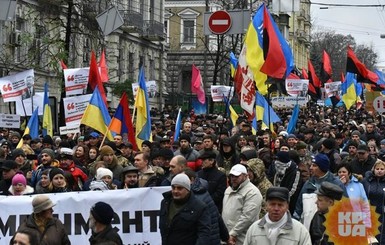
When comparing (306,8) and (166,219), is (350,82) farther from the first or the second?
(306,8)

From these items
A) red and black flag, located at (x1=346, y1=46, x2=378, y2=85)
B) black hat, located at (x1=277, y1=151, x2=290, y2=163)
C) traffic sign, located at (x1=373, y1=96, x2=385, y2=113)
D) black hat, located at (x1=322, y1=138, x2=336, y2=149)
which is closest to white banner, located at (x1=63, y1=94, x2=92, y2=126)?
black hat, located at (x1=322, y1=138, x2=336, y2=149)

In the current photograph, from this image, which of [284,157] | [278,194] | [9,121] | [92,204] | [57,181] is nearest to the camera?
[278,194]

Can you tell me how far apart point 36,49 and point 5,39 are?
4452mm

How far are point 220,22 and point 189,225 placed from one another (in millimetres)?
14361

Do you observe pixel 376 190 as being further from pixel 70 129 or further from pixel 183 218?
pixel 70 129


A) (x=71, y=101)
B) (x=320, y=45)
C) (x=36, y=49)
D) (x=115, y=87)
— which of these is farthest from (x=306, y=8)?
(x=71, y=101)

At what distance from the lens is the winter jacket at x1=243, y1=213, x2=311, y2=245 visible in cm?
714

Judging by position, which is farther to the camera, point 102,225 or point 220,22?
point 220,22

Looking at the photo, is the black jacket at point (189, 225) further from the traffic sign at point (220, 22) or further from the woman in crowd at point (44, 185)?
the traffic sign at point (220, 22)

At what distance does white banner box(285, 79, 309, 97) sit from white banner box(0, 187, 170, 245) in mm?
21852

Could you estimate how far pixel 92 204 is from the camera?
10242 millimetres

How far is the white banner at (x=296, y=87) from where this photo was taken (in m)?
31.9

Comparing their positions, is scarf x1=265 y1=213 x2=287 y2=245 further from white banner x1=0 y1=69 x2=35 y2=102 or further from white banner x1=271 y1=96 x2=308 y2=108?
white banner x1=271 y1=96 x2=308 y2=108

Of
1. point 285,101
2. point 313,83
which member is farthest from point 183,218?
point 313,83
